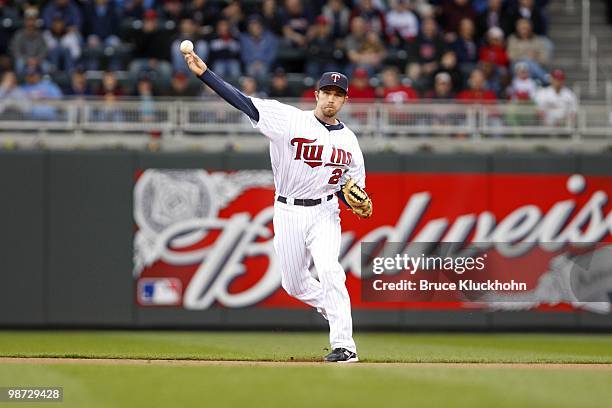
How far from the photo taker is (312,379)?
7.91 meters

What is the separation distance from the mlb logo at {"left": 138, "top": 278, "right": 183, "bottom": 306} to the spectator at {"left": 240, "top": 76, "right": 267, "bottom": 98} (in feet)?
7.92

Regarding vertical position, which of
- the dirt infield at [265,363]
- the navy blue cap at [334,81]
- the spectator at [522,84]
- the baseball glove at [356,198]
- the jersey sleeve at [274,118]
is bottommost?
the dirt infield at [265,363]

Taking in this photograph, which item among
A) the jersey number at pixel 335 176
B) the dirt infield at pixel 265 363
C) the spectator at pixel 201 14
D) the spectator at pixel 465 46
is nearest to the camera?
the dirt infield at pixel 265 363

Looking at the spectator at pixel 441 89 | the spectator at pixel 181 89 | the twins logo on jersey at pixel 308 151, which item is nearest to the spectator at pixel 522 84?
the spectator at pixel 441 89

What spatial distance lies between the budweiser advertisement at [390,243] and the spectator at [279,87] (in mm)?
1386

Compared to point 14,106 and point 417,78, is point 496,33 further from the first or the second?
point 14,106

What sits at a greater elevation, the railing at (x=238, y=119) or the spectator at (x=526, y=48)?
the spectator at (x=526, y=48)

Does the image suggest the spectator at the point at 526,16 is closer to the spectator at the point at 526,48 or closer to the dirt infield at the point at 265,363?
the spectator at the point at 526,48

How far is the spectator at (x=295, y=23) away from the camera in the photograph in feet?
53.7

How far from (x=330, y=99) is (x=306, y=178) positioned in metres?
0.62

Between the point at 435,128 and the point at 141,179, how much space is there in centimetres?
328

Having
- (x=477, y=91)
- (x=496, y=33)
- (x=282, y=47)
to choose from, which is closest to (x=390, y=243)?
(x=477, y=91)

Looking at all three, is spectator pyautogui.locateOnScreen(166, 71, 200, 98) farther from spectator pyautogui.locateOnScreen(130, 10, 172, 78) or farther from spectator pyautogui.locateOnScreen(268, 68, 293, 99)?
spectator pyautogui.locateOnScreen(130, 10, 172, 78)

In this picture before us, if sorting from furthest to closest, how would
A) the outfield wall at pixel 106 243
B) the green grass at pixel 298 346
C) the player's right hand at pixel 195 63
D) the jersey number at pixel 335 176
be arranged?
the outfield wall at pixel 106 243 < the green grass at pixel 298 346 < the jersey number at pixel 335 176 < the player's right hand at pixel 195 63
